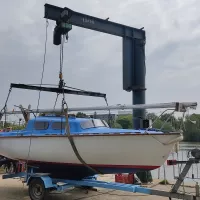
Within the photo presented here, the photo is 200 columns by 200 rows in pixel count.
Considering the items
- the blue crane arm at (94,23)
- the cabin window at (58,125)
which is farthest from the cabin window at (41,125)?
the blue crane arm at (94,23)

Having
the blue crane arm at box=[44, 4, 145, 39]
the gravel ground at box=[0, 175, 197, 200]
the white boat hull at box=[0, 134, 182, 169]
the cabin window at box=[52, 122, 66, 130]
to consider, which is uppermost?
the blue crane arm at box=[44, 4, 145, 39]

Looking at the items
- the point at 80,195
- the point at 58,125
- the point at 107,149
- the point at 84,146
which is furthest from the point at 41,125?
the point at 107,149

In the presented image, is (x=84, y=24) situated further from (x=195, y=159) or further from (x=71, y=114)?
(x=195, y=159)

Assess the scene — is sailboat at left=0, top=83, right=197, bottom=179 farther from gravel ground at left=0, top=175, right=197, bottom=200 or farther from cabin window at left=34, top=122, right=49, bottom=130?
gravel ground at left=0, top=175, right=197, bottom=200

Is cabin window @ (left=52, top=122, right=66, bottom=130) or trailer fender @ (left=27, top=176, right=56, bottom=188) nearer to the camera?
trailer fender @ (left=27, top=176, right=56, bottom=188)

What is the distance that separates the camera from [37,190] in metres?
8.13

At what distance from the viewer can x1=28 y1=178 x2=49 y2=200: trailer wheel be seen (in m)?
7.86

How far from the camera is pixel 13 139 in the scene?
9281 mm

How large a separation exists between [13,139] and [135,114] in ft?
15.2

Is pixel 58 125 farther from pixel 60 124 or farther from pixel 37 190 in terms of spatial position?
pixel 37 190

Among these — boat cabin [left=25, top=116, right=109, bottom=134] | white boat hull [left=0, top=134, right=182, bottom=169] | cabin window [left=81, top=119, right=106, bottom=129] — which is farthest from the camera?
cabin window [left=81, top=119, right=106, bottom=129]

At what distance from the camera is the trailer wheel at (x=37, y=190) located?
310 inches

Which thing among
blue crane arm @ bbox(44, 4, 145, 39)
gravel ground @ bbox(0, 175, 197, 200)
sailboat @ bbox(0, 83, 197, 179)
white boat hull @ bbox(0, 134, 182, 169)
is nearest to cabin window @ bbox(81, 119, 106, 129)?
sailboat @ bbox(0, 83, 197, 179)

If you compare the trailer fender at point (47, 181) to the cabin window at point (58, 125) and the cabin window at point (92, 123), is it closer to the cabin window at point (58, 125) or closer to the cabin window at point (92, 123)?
the cabin window at point (58, 125)
